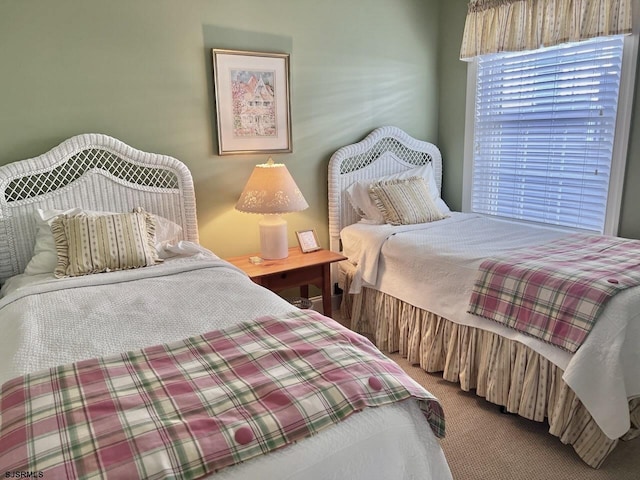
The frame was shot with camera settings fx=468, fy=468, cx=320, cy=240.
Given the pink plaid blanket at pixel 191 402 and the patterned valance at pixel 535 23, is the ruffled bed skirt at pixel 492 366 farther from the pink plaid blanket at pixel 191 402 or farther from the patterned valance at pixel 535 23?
the patterned valance at pixel 535 23

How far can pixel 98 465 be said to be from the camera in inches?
35.1

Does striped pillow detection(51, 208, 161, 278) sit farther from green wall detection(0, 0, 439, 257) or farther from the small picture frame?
the small picture frame

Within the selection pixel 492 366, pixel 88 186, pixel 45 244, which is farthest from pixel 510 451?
pixel 88 186

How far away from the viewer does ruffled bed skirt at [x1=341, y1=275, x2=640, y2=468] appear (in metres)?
1.94

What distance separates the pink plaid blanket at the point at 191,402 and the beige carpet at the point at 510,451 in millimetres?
874

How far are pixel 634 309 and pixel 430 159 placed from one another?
7.16 ft

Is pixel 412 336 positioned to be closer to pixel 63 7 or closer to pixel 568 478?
pixel 568 478

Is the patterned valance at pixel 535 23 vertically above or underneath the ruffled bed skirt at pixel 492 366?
above

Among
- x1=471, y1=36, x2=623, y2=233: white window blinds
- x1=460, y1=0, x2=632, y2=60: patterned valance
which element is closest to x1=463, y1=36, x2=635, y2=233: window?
x1=471, y1=36, x2=623, y2=233: white window blinds

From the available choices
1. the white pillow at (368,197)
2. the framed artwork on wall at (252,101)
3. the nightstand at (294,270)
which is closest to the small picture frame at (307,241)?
the nightstand at (294,270)

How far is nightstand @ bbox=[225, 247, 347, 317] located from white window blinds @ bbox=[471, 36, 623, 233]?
1.42 m

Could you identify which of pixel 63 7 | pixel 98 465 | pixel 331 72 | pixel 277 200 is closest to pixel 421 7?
pixel 331 72

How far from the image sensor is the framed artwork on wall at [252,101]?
283 centimetres

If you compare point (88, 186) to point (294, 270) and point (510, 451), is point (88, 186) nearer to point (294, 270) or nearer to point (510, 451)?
point (294, 270)
